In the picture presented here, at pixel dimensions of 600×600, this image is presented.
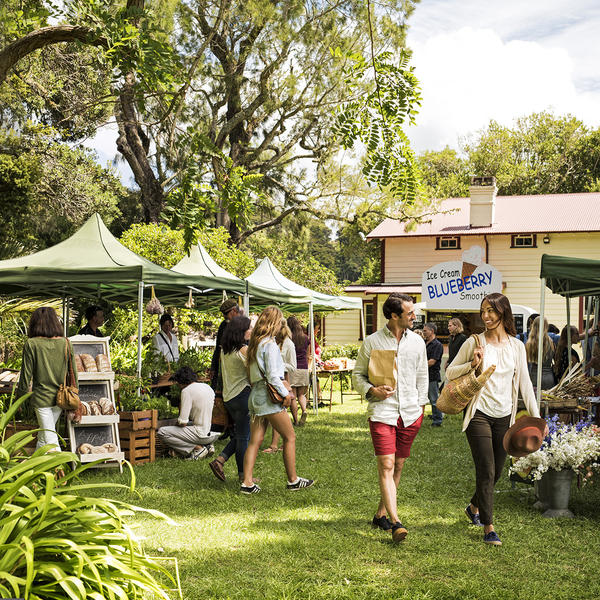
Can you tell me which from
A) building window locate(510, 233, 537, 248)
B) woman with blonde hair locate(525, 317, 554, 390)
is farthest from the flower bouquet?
building window locate(510, 233, 537, 248)

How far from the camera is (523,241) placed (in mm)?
27516

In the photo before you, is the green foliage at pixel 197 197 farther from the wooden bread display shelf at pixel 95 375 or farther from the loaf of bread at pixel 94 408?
the loaf of bread at pixel 94 408

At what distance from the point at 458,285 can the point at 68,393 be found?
595 centimetres

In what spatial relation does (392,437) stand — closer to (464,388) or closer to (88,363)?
(464,388)

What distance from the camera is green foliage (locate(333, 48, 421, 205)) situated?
22.1 ft

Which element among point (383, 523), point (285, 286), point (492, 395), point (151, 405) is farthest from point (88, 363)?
point (285, 286)

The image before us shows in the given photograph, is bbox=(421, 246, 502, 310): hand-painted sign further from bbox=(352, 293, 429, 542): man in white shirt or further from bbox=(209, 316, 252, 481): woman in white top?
bbox=(352, 293, 429, 542): man in white shirt

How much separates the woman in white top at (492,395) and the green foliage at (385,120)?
1873mm

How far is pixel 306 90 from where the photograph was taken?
2331 centimetres

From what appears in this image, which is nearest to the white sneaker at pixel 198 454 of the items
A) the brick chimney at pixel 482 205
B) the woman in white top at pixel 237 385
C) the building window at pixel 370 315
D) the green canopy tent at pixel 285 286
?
the woman in white top at pixel 237 385

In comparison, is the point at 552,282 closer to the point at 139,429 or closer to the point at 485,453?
the point at 485,453

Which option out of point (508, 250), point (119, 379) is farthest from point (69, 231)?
point (119, 379)

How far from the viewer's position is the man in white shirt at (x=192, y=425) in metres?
9.48

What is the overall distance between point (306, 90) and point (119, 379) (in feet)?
52.0
